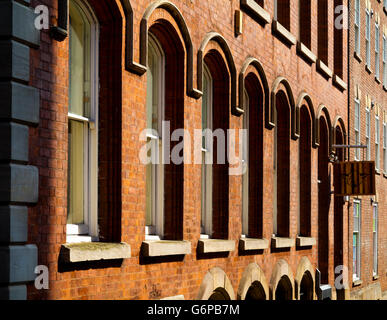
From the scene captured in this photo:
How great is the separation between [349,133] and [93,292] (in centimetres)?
1545

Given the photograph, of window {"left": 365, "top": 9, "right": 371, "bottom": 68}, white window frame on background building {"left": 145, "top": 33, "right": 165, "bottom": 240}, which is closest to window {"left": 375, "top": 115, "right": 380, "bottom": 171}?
window {"left": 365, "top": 9, "right": 371, "bottom": 68}

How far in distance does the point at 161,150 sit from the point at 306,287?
336 inches

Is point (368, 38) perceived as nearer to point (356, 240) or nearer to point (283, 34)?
point (356, 240)

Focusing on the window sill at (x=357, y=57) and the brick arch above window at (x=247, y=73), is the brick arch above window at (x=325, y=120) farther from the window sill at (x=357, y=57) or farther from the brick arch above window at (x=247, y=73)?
the brick arch above window at (x=247, y=73)

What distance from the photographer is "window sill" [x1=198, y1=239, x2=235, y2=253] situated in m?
11.7

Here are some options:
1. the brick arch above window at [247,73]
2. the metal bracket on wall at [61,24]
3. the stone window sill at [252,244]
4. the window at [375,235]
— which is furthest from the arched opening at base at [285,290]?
the window at [375,235]

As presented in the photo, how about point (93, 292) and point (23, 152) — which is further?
point (93, 292)

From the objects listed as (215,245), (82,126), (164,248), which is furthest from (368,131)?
(82,126)

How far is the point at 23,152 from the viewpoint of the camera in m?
7.46

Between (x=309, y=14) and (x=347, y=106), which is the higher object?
(x=309, y=14)

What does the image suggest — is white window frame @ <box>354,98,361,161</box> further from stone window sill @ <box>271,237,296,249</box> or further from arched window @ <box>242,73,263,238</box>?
arched window @ <box>242,73,263,238</box>

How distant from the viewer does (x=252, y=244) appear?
13.9m

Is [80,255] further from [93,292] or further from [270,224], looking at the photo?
[270,224]
